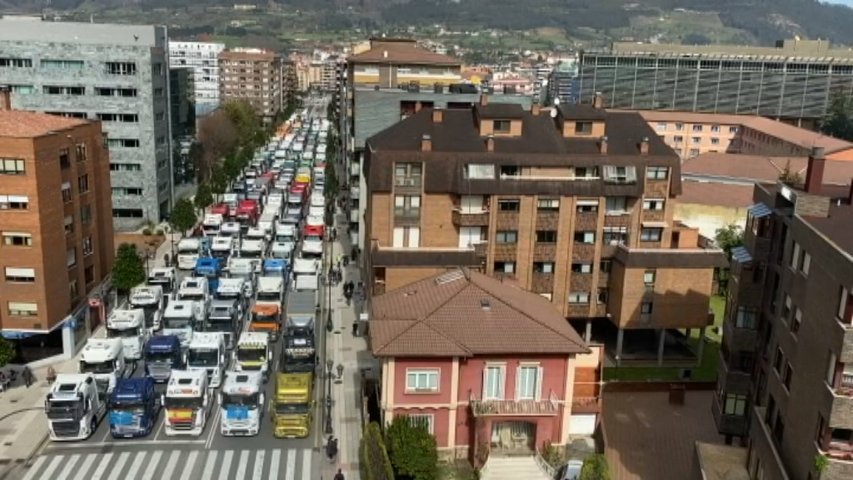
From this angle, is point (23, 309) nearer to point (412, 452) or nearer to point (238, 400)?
point (238, 400)

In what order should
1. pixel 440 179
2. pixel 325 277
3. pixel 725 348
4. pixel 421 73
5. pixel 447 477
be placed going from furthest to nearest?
pixel 421 73
pixel 325 277
pixel 440 179
pixel 725 348
pixel 447 477

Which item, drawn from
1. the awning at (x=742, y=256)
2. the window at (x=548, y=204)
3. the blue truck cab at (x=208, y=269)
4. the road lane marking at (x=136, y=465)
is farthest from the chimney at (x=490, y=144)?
the road lane marking at (x=136, y=465)

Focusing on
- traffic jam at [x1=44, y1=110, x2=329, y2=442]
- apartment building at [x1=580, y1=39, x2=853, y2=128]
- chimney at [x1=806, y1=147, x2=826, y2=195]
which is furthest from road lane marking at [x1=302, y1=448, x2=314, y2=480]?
apartment building at [x1=580, y1=39, x2=853, y2=128]

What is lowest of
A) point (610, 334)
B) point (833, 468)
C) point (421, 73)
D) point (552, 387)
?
point (610, 334)

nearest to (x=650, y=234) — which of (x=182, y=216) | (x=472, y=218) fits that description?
(x=472, y=218)

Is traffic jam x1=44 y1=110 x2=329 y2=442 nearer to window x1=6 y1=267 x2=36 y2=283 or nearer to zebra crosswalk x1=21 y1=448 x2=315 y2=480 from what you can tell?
zebra crosswalk x1=21 y1=448 x2=315 y2=480

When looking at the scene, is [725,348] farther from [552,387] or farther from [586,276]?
[586,276]

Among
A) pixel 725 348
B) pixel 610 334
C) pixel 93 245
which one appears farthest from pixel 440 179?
pixel 93 245
